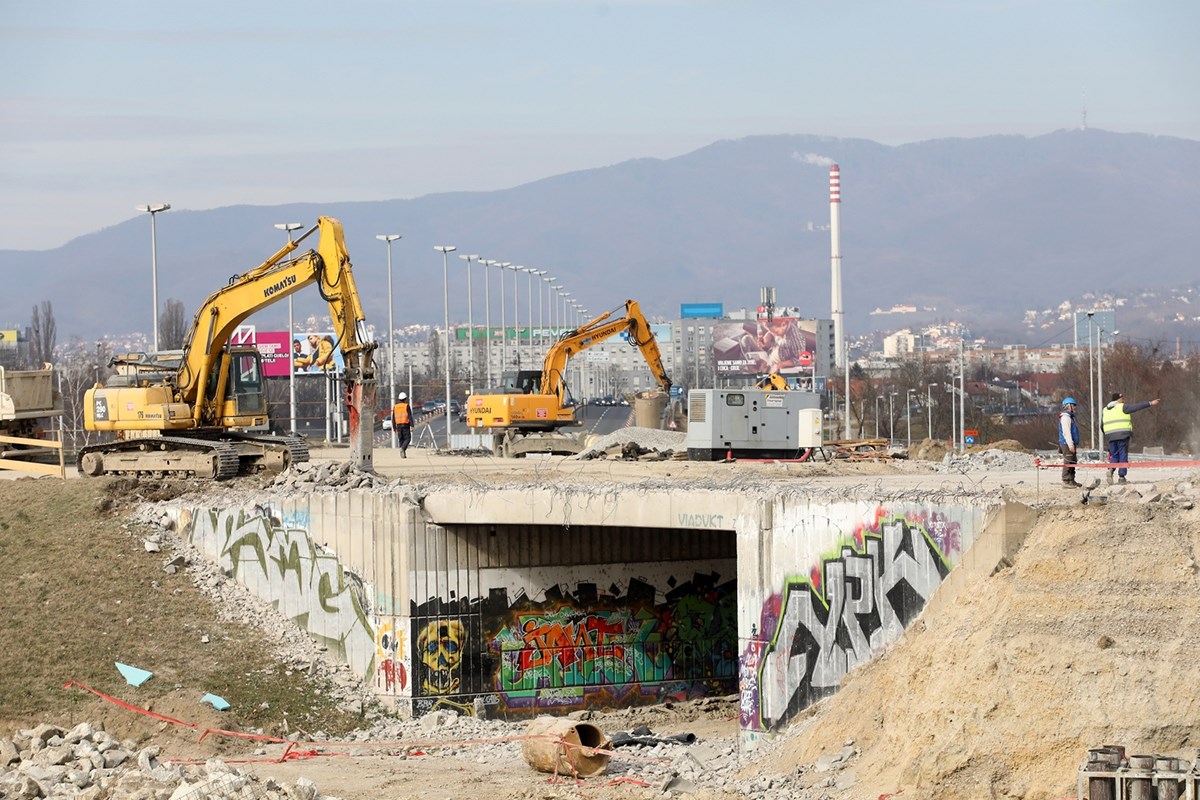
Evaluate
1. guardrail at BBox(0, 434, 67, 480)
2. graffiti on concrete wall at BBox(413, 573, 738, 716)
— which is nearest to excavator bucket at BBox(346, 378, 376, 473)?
graffiti on concrete wall at BBox(413, 573, 738, 716)

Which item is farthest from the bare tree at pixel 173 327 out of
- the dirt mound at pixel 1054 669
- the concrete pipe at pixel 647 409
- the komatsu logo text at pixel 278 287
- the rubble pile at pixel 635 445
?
the dirt mound at pixel 1054 669

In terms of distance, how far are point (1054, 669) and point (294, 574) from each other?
1741cm

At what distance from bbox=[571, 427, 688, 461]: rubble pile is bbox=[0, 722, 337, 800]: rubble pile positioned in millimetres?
20589

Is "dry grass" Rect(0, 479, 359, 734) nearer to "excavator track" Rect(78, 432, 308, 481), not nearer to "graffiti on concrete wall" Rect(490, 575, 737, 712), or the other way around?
"excavator track" Rect(78, 432, 308, 481)

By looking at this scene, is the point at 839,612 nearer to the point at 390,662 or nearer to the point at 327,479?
the point at 390,662

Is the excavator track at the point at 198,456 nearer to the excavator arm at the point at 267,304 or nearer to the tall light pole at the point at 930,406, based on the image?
the excavator arm at the point at 267,304

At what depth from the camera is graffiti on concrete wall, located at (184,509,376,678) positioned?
105 ft

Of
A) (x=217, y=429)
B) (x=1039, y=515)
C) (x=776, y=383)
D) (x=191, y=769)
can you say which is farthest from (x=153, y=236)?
(x=1039, y=515)

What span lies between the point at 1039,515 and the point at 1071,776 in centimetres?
399

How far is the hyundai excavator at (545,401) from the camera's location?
178ft

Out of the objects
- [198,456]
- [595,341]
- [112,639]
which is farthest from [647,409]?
[112,639]

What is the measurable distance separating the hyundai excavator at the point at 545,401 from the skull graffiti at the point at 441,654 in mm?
21790

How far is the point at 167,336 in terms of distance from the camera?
449ft

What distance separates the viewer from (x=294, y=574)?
3334cm
